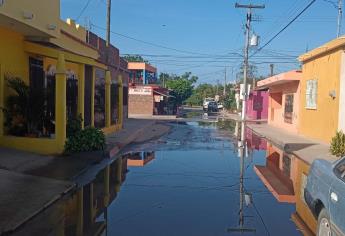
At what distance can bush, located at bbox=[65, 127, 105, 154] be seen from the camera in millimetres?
14337

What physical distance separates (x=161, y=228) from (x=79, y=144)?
322 inches

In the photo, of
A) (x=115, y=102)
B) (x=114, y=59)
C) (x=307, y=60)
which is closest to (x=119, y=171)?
(x=115, y=102)

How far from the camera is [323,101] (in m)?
22.6

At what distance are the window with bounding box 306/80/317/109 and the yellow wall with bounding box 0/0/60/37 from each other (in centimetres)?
1452

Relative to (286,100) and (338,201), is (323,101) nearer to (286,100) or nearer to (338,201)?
(286,100)

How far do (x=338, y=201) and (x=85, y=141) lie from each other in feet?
34.8

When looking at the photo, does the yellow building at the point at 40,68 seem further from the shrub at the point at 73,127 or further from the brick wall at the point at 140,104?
the brick wall at the point at 140,104

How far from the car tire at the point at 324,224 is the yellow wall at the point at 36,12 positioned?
8.20 m

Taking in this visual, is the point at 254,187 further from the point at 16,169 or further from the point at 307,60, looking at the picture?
the point at 307,60

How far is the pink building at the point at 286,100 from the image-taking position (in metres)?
30.0

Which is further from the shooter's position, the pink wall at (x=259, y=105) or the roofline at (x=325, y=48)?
the pink wall at (x=259, y=105)

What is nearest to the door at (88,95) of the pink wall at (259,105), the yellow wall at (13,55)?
the yellow wall at (13,55)

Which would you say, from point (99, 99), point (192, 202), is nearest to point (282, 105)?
point (99, 99)

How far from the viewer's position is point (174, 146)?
19.7m
